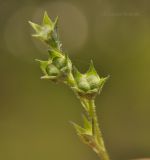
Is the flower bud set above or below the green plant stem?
above

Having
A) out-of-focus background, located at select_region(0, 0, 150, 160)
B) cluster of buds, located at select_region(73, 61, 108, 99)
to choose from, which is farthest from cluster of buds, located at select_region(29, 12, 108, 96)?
out-of-focus background, located at select_region(0, 0, 150, 160)

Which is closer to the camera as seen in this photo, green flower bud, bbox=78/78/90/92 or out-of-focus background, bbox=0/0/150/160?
green flower bud, bbox=78/78/90/92

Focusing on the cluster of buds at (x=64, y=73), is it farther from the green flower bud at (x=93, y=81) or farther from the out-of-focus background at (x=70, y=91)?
the out-of-focus background at (x=70, y=91)

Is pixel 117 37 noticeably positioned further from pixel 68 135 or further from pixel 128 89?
pixel 68 135

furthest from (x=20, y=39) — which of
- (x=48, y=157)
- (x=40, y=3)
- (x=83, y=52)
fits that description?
(x=48, y=157)

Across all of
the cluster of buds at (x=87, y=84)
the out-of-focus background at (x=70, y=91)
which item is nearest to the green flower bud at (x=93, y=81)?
the cluster of buds at (x=87, y=84)

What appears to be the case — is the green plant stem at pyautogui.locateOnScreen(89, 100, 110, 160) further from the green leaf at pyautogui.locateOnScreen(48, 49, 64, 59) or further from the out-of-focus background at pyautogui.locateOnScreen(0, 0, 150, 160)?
the out-of-focus background at pyautogui.locateOnScreen(0, 0, 150, 160)
